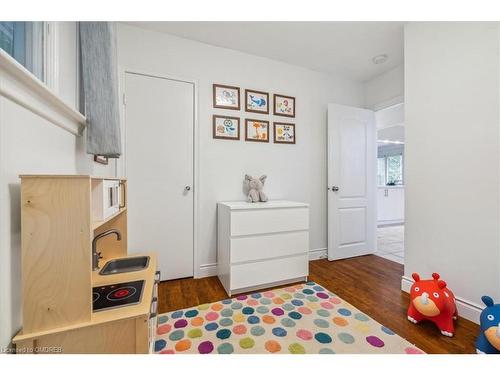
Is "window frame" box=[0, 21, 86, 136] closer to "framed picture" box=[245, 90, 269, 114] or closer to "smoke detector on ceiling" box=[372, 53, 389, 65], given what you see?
"framed picture" box=[245, 90, 269, 114]

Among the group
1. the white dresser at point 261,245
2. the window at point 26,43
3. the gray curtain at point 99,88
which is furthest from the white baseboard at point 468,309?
the window at point 26,43

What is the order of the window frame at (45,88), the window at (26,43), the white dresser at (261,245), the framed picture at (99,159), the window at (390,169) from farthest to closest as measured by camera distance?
the window at (390,169) → the white dresser at (261,245) → the framed picture at (99,159) → the window at (26,43) → the window frame at (45,88)

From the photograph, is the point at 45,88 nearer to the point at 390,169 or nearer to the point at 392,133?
the point at 392,133

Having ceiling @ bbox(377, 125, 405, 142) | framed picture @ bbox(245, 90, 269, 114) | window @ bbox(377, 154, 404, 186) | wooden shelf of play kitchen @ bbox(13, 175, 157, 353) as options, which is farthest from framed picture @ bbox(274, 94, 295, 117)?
window @ bbox(377, 154, 404, 186)

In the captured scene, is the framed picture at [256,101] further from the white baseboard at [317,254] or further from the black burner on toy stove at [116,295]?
the black burner on toy stove at [116,295]

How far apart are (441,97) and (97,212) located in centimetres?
243

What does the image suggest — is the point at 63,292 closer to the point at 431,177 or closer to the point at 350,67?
the point at 431,177

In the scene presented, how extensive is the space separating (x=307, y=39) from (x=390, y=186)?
4.68 meters

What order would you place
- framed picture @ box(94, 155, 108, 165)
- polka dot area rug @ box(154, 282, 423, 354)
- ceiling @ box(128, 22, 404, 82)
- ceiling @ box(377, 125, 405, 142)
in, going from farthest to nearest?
ceiling @ box(377, 125, 405, 142), ceiling @ box(128, 22, 404, 82), framed picture @ box(94, 155, 108, 165), polka dot area rug @ box(154, 282, 423, 354)

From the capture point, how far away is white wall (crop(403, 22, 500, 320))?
146cm

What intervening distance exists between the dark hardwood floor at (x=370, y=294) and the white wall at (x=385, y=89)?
204cm

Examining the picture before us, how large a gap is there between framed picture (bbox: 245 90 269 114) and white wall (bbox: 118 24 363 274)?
0.23ft

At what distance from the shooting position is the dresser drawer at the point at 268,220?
1.94m
